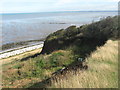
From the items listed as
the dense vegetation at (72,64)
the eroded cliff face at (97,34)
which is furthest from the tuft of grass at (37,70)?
the eroded cliff face at (97,34)

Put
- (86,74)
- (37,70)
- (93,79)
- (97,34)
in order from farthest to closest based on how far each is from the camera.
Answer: (97,34), (37,70), (86,74), (93,79)

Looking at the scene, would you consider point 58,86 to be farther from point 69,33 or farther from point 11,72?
point 69,33

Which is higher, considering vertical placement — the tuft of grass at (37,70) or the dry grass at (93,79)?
the dry grass at (93,79)

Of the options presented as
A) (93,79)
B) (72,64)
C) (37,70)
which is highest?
(93,79)

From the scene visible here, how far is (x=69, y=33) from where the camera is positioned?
2475 cm

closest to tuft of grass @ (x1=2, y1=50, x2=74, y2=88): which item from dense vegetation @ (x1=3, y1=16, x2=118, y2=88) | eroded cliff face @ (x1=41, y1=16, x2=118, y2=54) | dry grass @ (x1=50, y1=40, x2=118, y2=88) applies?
dense vegetation @ (x1=3, y1=16, x2=118, y2=88)

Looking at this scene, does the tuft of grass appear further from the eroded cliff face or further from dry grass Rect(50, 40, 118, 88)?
the eroded cliff face

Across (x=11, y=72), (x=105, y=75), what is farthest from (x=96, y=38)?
(x=105, y=75)

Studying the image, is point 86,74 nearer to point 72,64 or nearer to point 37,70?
point 72,64

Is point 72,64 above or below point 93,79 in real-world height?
below

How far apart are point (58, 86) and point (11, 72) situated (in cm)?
705

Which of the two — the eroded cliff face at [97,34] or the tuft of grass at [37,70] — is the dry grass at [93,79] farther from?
the eroded cliff face at [97,34]

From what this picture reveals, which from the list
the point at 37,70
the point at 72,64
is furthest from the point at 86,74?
the point at 37,70

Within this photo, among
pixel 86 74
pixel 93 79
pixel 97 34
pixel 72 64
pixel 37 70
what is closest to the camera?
pixel 93 79
